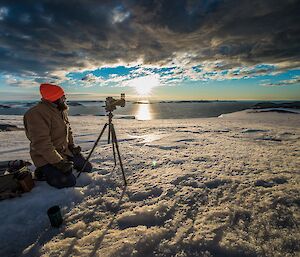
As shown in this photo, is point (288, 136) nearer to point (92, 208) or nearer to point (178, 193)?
point (178, 193)

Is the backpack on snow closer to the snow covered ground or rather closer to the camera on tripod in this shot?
the snow covered ground

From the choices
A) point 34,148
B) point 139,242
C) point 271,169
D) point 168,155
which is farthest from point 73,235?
point 271,169

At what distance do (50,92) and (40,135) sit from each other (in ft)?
2.87

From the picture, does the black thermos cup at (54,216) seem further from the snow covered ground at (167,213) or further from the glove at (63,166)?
the glove at (63,166)

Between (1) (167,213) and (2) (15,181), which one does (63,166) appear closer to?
(2) (15,181)

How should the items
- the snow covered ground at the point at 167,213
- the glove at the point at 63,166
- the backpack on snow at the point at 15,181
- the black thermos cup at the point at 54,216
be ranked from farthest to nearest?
1. the glove at the point at 63,166
2. the backpack on snow at the point at 15,181
3. the black thermos cup at the point at 54,216
4. the snow covered ground at the point at 167,213

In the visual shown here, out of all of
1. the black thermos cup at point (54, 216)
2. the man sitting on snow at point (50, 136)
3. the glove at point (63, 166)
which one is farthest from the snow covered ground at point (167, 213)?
the glove at point (63, 166)

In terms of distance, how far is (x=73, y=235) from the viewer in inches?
106

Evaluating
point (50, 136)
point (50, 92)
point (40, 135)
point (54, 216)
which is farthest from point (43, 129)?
point (54, 216)

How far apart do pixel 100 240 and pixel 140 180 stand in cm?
187

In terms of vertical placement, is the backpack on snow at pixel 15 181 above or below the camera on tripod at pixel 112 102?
below

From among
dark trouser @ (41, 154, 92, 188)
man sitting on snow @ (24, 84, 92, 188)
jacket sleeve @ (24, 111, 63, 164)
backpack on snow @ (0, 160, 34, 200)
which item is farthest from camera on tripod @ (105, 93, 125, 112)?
backpack on snow @ (0, 160, 34, 200)

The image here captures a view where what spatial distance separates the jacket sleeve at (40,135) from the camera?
349 centimetres

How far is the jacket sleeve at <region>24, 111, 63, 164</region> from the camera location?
349 centimetres
